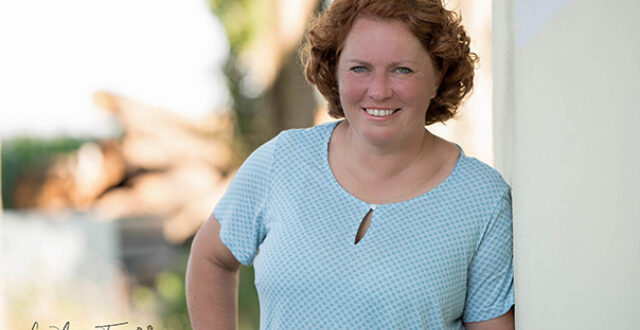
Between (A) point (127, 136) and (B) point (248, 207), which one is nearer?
(B) point (248, 207)

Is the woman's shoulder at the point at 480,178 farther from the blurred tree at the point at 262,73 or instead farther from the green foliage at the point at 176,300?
the green foliage at the point at 176,300

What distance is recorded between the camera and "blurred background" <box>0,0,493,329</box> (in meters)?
5.48

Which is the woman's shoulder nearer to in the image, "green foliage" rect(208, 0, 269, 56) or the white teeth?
the white teeth

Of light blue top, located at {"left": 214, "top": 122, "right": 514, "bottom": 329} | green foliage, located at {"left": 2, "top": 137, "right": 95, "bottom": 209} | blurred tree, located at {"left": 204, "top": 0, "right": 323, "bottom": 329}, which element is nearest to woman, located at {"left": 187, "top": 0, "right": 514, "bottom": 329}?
light blue top, located at {"left": 214, "top": 122, "right": 514, "bottom": 329}

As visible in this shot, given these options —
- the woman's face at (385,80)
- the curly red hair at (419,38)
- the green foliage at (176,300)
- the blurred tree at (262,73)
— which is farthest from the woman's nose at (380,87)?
the green foliage at (176,300)

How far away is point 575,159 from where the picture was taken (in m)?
1.15

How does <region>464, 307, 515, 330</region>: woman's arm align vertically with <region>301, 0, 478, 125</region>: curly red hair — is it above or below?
below

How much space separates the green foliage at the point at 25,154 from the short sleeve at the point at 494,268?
565 centimetres

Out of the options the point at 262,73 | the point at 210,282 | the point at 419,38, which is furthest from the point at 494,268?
the point at 262,73

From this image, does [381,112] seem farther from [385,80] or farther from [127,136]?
[127,136]

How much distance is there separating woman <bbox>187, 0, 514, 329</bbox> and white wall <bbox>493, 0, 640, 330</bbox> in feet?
0.44

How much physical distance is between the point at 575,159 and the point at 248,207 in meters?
0.89

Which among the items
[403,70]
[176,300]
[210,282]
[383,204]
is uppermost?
[403,70]

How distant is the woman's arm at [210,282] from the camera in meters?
1.91
